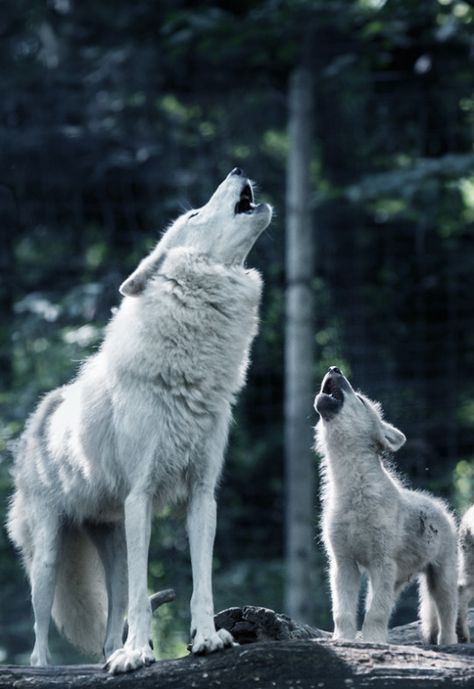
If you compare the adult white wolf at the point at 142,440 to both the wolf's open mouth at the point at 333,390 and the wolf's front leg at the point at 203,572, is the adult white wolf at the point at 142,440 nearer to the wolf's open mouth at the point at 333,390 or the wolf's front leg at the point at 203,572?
the wolf's front leg at the point at 203,572

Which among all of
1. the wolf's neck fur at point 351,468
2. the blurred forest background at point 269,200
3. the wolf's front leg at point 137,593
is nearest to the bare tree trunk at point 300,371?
the blurred forest background at point 269,200

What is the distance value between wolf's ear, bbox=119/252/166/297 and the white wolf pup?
90 cm

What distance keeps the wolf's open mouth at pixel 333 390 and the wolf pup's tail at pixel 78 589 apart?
1.25 meters

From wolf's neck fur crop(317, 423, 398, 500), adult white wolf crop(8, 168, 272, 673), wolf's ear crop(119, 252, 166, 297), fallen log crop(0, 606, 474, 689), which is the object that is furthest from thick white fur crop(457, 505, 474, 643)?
wolf's ear crop(119, 252, 166, 297)

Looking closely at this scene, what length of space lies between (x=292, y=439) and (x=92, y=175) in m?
3.72

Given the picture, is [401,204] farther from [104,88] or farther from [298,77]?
[104,88]

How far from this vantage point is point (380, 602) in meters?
5.05

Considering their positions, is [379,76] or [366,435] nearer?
[366,435]

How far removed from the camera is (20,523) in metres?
5.87

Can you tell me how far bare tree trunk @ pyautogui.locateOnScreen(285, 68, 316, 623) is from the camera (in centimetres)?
950

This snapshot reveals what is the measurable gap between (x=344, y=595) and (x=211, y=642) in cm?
81

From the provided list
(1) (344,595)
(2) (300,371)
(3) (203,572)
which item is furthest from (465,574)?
(2) (300,371)

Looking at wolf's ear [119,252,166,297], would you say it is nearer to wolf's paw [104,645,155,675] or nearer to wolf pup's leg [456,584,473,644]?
wolf's paw [104,645,155,675]

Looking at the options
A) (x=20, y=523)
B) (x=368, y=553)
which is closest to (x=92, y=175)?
(x=20, y=523)
